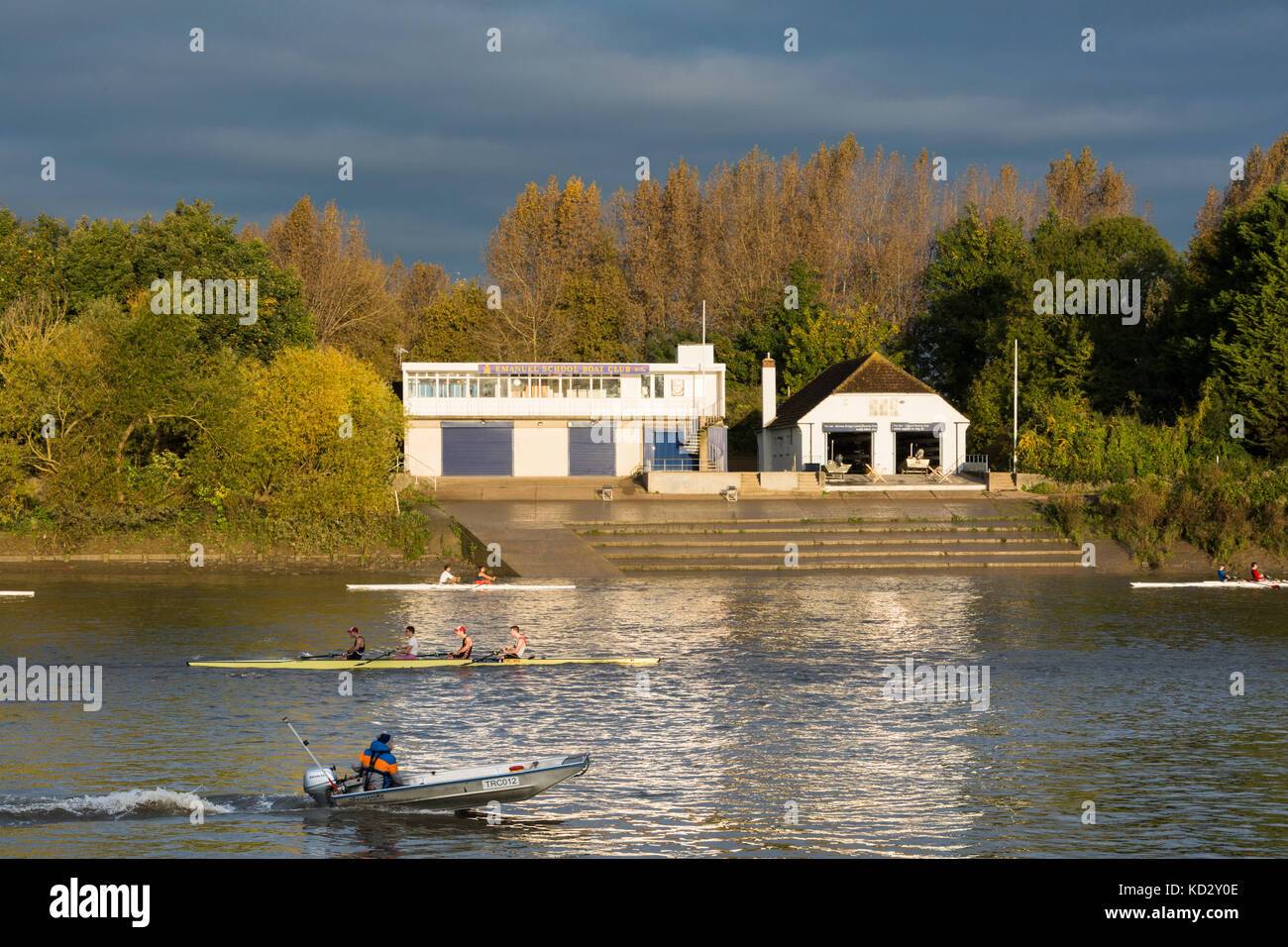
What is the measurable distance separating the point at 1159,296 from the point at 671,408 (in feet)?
98.0

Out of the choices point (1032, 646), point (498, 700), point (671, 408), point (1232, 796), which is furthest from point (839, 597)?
point (671, 408)

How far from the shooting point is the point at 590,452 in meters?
72.8

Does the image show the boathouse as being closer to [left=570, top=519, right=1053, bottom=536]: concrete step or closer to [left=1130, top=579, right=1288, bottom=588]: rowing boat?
[left=570, top=519, right=1053, bottom=536]: concrete step

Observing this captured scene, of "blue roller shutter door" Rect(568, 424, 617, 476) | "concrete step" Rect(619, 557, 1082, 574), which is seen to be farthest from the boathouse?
"concrete step" Rect(619, 557, 1082, 574)

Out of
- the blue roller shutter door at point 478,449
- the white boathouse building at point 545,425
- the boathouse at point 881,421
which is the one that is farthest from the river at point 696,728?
the white boathouse building at point 545,425

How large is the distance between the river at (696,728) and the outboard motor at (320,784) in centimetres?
21

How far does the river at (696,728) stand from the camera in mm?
16391

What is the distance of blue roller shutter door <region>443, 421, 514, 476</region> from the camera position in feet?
236

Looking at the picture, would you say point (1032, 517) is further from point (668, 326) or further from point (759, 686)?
point (668, 326)

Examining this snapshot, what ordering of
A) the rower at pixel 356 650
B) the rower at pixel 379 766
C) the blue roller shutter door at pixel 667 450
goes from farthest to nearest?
the blue roller shutter door at pixel 667 450 < the rower at pixel 356 650 < the rower at pixel 379 766

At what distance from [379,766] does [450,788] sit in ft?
3.83

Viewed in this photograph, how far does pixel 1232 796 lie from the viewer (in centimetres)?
1795

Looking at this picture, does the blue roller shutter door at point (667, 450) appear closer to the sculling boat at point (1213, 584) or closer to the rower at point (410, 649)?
the sculling boat at point (1213, 584)

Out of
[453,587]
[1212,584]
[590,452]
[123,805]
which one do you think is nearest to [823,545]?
[1212,584]
